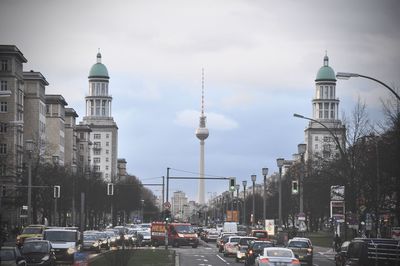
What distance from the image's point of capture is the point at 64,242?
51562 millimetres

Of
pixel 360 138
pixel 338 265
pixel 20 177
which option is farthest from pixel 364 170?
pixel 20 177

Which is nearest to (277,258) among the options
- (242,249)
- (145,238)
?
(242,249)

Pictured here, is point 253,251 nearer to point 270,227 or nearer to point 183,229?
point 183,229

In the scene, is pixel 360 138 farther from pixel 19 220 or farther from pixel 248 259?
pixel 19 220

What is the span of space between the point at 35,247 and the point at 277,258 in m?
11.5

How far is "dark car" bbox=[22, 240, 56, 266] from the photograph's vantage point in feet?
141

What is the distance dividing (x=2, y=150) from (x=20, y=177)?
2640 centimetres

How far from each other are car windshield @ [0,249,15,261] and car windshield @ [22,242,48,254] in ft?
33.1

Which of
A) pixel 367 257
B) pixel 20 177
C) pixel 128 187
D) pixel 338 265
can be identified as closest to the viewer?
pixel 367 257

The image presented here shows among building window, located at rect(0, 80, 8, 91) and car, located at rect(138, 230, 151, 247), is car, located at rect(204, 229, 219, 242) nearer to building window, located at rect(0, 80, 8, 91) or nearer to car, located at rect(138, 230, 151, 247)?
car, located at rect(138, 230, 151, 247)

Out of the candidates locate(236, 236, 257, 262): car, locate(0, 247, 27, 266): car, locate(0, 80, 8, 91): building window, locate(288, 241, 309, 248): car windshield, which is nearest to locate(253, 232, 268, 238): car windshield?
locate(236, 236, 257, 262): car

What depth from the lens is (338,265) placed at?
52125 millimetres

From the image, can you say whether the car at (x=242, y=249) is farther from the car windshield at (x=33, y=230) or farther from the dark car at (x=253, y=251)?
the car windshield at (x=33, y=230)

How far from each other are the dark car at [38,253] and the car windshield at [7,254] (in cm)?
946
